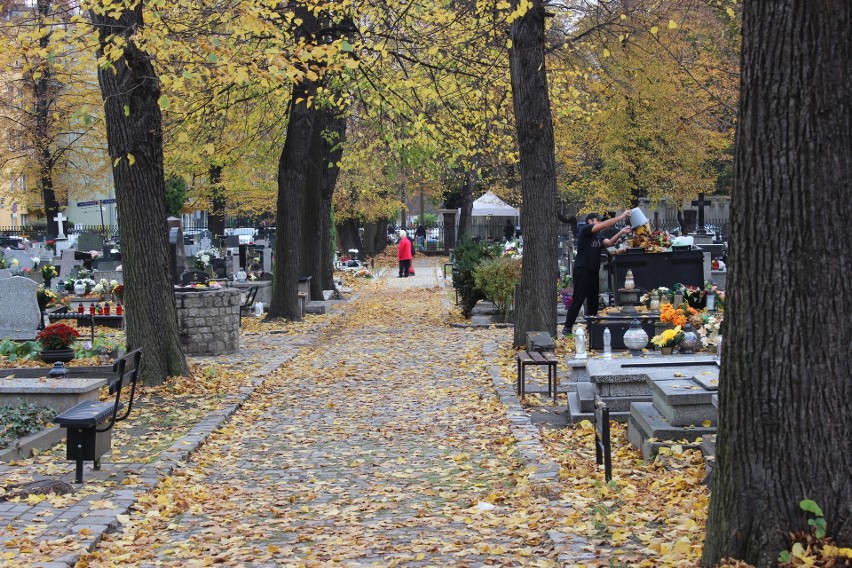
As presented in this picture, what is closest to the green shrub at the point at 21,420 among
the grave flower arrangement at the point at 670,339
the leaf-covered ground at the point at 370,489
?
the leaf-covered ground at the point at 370,489

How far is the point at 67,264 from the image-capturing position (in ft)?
95.1

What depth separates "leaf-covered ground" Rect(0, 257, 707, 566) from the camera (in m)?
6.40

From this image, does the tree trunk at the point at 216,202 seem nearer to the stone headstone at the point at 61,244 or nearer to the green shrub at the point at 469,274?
the stone headstone at the point at 61,244

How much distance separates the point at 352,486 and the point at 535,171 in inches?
340

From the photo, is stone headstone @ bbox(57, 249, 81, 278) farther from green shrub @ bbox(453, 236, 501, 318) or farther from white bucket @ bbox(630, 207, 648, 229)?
white bucket @ bbox(630, 207, 648, 229)

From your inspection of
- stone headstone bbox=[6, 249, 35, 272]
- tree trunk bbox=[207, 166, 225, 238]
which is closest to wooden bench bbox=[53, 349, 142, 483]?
stone headstone bbox=[6, 249, 35, 272]

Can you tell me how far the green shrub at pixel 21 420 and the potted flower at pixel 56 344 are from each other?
3187 mm

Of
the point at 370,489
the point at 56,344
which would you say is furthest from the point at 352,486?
the point at 56,344

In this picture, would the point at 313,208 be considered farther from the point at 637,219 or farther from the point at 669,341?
the point at 669,341

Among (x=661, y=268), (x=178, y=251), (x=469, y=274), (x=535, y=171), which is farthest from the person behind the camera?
(x=178, y=251)

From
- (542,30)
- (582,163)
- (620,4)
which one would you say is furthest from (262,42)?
(582,163)

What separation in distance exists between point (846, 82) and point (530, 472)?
4.47m

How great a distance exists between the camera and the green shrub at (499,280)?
70.9ft

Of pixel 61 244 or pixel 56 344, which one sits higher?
pixel 61 244
